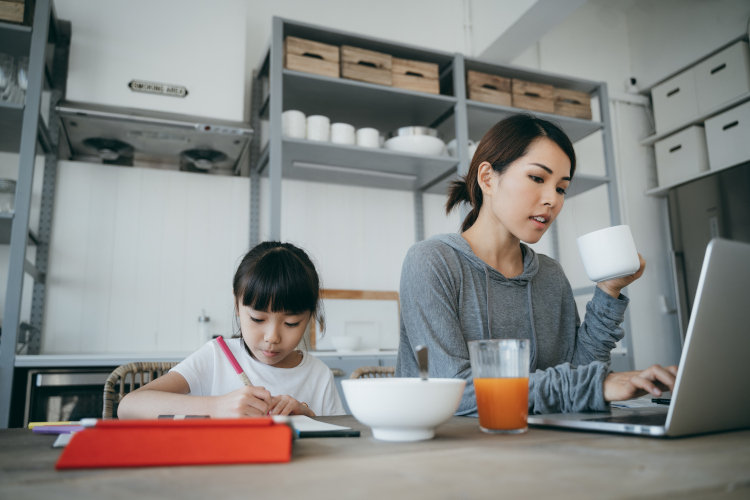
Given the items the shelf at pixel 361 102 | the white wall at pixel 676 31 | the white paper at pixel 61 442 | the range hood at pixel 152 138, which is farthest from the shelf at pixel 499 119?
the white paper at pixel 61 442

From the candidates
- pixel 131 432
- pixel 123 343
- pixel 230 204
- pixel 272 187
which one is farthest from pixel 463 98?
pixel 131 432

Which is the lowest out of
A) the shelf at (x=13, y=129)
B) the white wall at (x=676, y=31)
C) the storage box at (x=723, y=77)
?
the shelf at (x=13, y=129)

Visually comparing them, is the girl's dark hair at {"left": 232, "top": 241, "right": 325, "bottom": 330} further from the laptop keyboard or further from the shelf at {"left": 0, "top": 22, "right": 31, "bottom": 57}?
the shelf at {"left": 0, "top": 22, "right": 31, "bottom": 57}

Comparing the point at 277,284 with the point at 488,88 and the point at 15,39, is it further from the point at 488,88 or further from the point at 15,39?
the point at 488,88

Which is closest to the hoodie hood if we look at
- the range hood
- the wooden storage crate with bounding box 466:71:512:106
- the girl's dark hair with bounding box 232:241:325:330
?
the girl's dark hair with bounding box 232:241:325:330

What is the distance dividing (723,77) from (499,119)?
1.45 meters

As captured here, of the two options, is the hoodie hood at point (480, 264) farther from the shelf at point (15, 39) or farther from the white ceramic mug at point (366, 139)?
the shelf at point (15, 39)

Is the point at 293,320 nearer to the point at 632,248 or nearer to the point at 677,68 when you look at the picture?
the point at 632,248

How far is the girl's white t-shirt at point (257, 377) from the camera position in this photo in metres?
1.26

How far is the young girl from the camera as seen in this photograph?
1.22 metres

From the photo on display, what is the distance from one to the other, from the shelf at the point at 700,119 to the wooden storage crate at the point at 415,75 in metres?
1.74

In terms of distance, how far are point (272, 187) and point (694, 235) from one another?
2.62 m

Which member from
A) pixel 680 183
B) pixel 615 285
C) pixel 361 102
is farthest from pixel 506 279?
pixel 680 183

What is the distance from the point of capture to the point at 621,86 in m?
3.85
